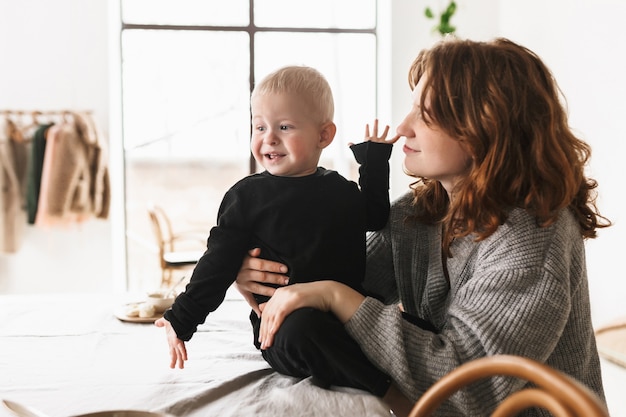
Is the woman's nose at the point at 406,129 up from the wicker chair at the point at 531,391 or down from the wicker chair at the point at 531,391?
up

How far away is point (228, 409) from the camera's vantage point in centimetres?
124

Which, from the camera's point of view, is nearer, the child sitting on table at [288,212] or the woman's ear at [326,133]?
the child sitting on table at [288,212]

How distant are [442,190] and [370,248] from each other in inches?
9.3

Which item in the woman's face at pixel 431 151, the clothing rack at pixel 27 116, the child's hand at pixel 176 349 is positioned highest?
the clothing rack at pixel 27 116

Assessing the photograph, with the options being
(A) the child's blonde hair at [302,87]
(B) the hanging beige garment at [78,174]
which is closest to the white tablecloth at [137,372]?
(A) the child's blonde hair at [302,87]

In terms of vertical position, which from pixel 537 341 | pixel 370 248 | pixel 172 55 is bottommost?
→ pixel 537 341

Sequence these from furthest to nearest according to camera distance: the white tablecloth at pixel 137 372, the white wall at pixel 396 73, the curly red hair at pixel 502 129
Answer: the white wall at pixel 396 73, the curly red hair at pixel 502 129, the white tablecloth at pixel 137 372

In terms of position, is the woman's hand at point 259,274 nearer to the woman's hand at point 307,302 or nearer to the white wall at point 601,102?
the woman's hand at point 307,302

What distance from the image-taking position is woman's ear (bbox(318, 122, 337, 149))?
161 cm

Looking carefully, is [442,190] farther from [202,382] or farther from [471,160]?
[202,382]

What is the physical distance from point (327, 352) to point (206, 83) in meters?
4.78

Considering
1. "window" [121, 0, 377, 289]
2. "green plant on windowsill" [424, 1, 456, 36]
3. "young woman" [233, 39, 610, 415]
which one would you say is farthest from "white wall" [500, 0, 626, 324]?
"young woman" [233, 39, 610, 415]

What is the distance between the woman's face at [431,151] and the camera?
1423mm

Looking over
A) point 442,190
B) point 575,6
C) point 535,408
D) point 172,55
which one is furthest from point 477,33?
point 535,408
